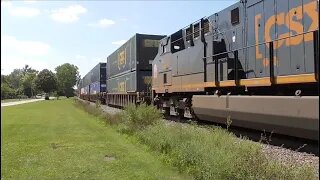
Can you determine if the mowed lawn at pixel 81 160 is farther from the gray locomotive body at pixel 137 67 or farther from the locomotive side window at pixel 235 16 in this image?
the gray locomotive body at pixel 137 67

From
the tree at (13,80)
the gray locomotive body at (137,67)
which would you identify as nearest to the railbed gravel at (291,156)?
the tree at (13,80)

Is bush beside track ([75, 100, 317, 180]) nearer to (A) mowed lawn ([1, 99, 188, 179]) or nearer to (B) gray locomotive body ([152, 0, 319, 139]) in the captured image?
(A) mowed lawn ([1, 99, 188, 179])

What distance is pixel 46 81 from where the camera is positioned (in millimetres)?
113000

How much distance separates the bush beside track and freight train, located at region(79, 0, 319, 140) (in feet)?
4.99

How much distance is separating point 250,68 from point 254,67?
207mm

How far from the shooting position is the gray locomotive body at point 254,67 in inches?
332

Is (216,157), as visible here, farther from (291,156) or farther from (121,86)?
(121,86)

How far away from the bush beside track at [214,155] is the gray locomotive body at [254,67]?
1.52 metres

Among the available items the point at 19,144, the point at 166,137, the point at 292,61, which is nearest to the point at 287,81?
the point at 292,61

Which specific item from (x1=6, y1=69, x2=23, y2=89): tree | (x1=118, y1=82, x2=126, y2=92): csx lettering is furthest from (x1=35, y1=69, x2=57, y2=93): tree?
(x1=118, y1=82, x2=126, y2=92): csx lettering

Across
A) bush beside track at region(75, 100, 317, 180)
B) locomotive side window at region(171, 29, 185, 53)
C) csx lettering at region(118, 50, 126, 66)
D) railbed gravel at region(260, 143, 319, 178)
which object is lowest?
railbed gravel at region(260, 143, 319, 178)

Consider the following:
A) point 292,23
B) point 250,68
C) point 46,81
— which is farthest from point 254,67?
point 46,81

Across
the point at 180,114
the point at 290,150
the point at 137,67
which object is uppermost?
the point at 137,67

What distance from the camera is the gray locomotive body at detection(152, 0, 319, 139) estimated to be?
8422 millimetres
